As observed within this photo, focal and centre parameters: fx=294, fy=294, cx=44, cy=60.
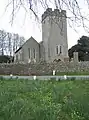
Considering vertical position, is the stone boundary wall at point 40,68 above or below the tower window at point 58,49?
below

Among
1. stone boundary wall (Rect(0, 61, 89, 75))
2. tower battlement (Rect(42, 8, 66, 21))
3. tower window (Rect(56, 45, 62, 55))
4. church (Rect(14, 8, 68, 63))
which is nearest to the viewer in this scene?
tower battlement (Rect(42, 8, 66, 21))

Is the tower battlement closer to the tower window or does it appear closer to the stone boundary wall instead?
the stone boundary wall

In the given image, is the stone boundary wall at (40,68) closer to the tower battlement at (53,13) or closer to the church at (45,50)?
the church at (45,50)

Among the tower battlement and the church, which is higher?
the church

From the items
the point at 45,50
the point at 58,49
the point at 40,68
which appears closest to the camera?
the point at 40,68

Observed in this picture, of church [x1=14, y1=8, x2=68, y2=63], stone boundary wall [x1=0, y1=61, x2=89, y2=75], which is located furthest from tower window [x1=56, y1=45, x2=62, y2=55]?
stone boundary wall [x1=0, y1=61, x2=89, y2=75]

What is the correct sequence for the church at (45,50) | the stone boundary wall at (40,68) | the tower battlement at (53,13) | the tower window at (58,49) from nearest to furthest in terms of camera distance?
the tower battlement at (53,13), the stone boundary wall at (40,68), the church at (45,50), the tower window at (58,49)

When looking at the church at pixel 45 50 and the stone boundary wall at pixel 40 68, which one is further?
the church at pixel 45 50

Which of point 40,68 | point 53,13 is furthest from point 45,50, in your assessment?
point 53,13

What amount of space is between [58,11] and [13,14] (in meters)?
0.65

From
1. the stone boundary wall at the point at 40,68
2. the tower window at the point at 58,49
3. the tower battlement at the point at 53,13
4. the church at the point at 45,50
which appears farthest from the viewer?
the tower window at the point at 58,49

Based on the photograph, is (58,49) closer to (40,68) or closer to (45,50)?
(45,50)

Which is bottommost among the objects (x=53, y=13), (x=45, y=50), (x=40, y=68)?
(x=40, y=68)

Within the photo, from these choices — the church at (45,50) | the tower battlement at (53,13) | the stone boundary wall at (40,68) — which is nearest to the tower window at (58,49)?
the church at (45,50)
